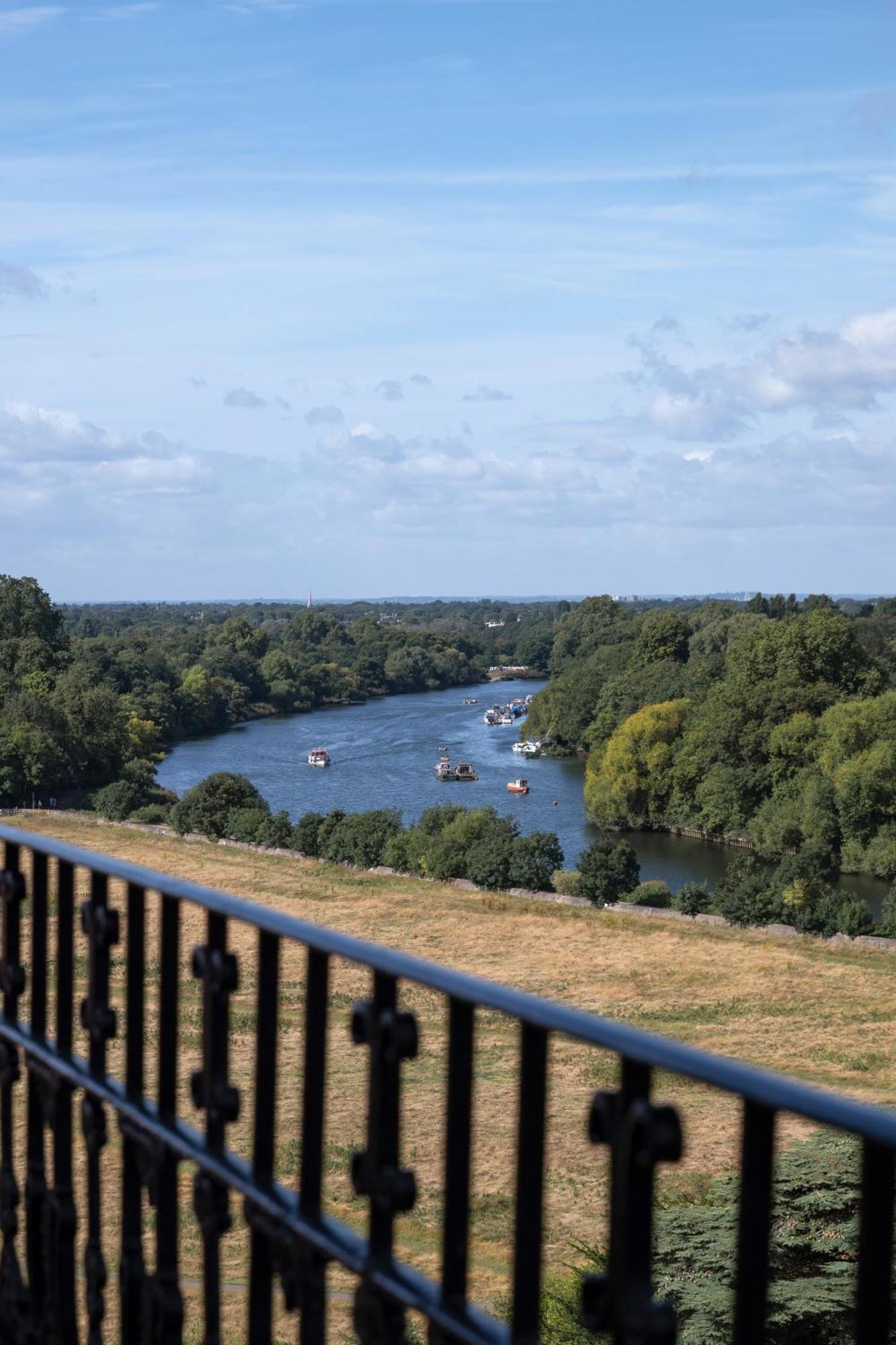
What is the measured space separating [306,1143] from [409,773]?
56209 mm

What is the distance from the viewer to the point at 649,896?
105 feet

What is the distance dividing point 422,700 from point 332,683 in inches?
284

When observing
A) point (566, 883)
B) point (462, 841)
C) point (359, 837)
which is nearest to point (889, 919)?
point (566, 883)

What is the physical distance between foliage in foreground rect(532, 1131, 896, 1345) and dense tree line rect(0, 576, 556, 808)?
133 feet

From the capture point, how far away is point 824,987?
62.5 ft

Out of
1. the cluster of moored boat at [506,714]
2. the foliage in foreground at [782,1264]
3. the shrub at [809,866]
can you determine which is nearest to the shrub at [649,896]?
the shrub at [809,866]

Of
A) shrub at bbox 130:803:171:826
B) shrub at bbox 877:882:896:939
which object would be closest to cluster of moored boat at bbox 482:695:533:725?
shrub at bbox 130:803:171:826

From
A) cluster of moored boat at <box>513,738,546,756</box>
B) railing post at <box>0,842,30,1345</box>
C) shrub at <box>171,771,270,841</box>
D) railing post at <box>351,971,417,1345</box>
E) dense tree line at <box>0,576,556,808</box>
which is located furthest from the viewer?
cluster of moored boat at <box>513,738,546,756</box>

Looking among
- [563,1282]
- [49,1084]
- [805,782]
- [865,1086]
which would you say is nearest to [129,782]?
[805,782]

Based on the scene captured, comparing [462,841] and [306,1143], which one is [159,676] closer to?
[462,841]

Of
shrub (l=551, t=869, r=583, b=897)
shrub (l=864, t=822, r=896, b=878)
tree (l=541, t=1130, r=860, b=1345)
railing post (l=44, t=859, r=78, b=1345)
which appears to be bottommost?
shrub (l=864, t=822, r=896, b=878)

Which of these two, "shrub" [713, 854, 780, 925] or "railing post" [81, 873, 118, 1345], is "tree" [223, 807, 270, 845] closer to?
"shrub" [713, 854, 780, 925]

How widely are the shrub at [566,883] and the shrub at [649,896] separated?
1.08 metres

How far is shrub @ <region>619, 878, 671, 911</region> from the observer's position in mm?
31672
